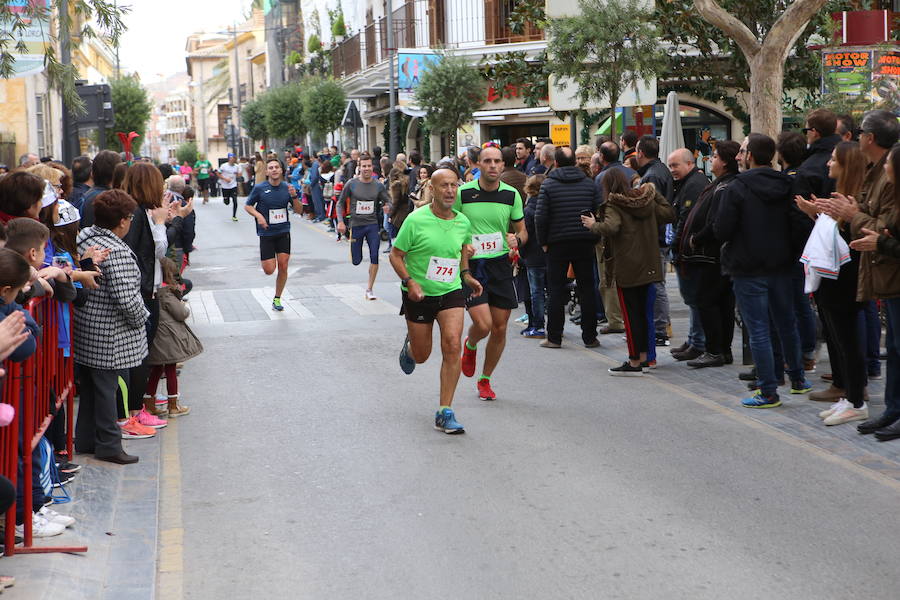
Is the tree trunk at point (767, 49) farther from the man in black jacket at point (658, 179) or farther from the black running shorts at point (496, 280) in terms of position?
the black running shorts at point (496, 280)

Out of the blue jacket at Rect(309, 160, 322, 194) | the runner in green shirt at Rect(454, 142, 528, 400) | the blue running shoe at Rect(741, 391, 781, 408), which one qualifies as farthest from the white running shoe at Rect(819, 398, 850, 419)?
the blue jacket at Rect(309, 160, 322, 194)

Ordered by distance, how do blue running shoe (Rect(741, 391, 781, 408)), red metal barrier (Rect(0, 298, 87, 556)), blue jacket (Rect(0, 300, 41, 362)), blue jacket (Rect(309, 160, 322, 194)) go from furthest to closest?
blue jacket (Rect(309, 160, 322, 194)) → blue running shoe (Rect(741, 391, 781, 408)) → red metal barrier (Rect(0, 298, 87, 556)) → blue jacket (Rect(0, 300, 41, 362))

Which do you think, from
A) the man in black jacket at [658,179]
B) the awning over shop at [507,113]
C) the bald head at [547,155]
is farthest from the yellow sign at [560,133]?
the awning over shop at [507,113]

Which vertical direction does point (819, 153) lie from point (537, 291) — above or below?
above

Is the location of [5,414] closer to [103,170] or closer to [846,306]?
[103,170]

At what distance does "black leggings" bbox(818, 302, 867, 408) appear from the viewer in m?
7.91

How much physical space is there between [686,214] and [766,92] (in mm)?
4104

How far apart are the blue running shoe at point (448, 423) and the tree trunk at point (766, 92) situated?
7068 millimetres

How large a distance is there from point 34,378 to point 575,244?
253 inches

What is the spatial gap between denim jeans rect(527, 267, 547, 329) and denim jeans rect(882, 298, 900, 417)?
4.96m

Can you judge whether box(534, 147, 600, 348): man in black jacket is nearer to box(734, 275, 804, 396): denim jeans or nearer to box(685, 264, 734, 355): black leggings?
box(685, 264, 734, 355): black leggings

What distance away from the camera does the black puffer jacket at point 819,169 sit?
8.67 m

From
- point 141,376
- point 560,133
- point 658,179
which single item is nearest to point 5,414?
point 141,376

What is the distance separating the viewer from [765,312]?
848 cm
